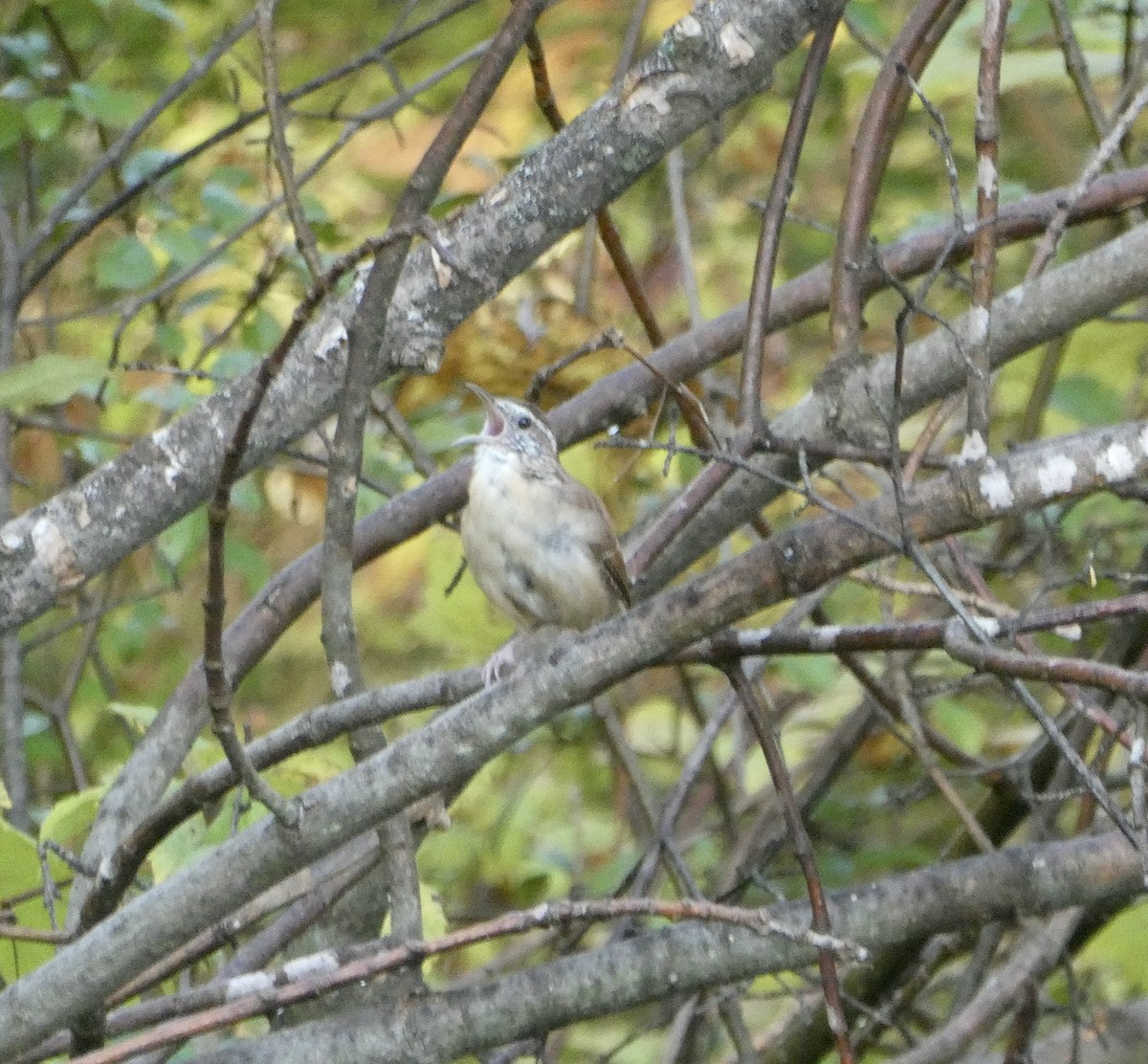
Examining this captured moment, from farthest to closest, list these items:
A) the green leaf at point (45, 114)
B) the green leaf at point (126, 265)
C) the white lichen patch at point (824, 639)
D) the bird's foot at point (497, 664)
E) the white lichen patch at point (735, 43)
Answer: the green leaf at point (126, 265) → the green leaf at point (45, 114) → the bird's foot at point (497, 664) → the white lichen patch at point (735, 43) → the white lichen patch at point (824, 639)

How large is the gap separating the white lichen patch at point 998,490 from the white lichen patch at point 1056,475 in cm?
5

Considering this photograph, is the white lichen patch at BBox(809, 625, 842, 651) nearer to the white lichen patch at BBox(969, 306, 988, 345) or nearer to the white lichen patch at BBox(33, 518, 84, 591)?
the white lichen patch at BBox(969, 306, 988, 345)

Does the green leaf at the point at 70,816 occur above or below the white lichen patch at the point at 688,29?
below

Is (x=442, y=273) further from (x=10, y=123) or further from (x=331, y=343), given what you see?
(x=10, y=123)

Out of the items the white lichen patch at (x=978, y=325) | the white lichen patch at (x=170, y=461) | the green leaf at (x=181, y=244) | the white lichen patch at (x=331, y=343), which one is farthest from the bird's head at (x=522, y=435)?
the white lichen patch at (x=978, y=325)

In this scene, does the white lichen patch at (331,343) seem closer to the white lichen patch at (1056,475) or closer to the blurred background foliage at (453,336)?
the blurred background foliage at (453,336)

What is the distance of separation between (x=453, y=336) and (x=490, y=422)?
2.70ft

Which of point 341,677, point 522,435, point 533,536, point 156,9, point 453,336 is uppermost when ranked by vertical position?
point 156,9

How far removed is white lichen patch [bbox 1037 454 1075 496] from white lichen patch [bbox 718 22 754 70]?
3.08 feet

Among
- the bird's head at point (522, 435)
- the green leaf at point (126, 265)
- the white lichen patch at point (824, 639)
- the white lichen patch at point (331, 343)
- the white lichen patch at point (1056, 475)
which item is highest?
the green leaf at point (126, 265)

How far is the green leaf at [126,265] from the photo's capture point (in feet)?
13.8

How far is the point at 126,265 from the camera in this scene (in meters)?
4.24

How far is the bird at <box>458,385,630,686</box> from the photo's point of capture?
3.85 m

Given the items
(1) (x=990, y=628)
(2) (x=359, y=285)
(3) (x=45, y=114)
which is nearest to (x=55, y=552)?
(2) (x=359, y=285)
